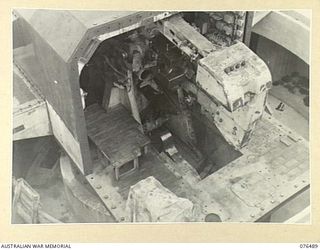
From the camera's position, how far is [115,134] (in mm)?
5887

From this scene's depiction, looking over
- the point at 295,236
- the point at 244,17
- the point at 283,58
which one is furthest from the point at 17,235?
the point at 283,58

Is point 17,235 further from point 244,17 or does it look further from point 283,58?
point 283,58

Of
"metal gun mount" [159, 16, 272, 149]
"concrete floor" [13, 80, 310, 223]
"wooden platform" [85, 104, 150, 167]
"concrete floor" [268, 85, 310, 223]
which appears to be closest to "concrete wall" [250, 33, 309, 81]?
"concrete floor" [268, 85, 310, 223]

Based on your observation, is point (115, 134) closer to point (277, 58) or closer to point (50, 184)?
point (50, 184)

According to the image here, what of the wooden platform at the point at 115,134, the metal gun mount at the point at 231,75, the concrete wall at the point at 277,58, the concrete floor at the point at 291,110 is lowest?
the concrete floor at the point at 291,110

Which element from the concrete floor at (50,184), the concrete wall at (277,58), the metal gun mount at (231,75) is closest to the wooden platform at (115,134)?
the concrete floor at (50,184)

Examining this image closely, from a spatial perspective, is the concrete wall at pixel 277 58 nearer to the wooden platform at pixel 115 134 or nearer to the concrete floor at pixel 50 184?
the concrete floor at pixel 50 184

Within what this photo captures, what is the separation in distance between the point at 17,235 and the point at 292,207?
3008mm

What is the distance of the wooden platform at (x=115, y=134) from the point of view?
5.66 meters

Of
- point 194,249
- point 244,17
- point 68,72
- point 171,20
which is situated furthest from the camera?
point 244,17

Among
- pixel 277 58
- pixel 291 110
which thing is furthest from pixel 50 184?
pixel 277 58

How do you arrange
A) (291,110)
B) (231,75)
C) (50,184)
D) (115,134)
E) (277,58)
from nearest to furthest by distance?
(231,75), (115,134), (50,184), (291,110), (277,58)

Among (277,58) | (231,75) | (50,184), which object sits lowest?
(50,184)

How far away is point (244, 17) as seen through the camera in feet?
18.6
